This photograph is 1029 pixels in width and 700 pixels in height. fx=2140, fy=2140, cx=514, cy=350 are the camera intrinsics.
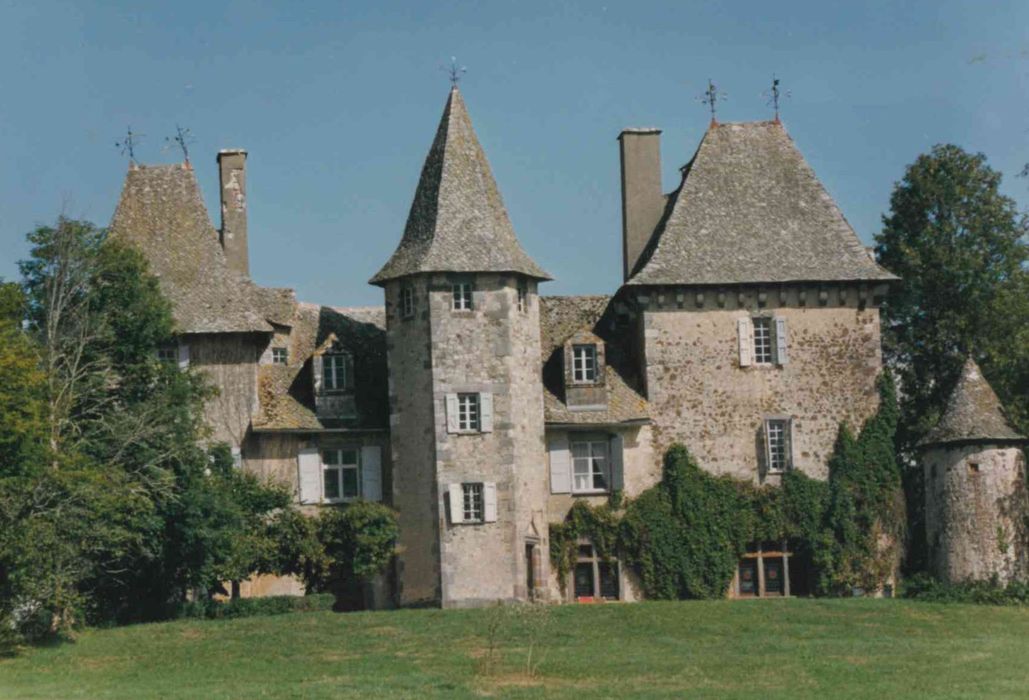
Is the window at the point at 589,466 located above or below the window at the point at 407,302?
below

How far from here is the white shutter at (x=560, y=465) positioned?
177 feet

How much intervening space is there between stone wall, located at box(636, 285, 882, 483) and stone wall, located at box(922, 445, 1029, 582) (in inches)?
123

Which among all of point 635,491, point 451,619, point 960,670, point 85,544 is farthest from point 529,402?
point 960,670

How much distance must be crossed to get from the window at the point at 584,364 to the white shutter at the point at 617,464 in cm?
162

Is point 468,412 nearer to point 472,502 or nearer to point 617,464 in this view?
point 472,502

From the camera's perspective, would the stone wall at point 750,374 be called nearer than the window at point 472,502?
No

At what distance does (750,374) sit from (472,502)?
826cm

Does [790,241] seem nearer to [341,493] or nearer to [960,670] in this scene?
[341,493]

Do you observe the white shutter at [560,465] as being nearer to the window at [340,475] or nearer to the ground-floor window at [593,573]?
the ground-floor window at [593,573]

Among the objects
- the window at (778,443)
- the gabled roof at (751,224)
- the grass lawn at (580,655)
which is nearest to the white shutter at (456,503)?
the grass lawn at (580,655)

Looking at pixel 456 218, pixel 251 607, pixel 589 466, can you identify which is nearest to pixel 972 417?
pixel 589 466

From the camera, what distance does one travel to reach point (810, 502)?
5425 cm

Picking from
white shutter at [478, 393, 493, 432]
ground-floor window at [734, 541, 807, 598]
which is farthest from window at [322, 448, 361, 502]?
ground-floor window at [734, 541, 807, 598]

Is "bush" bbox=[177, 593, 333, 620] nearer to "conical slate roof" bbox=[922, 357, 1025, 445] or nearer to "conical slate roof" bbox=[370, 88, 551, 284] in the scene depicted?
"conical slate roof" bbox=[370, 88, 551, 284]
